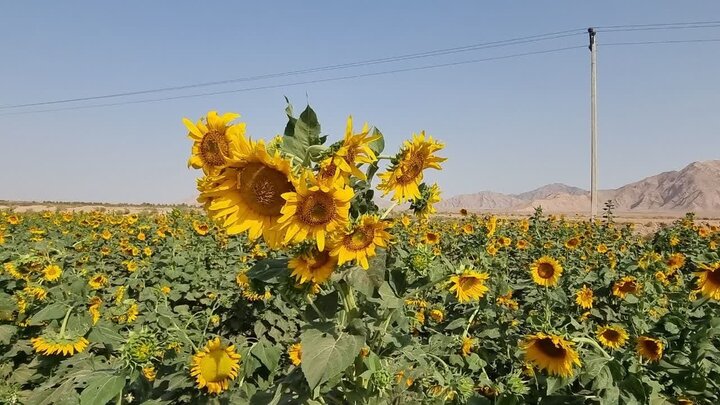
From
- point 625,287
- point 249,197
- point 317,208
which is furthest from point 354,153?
point 625,287

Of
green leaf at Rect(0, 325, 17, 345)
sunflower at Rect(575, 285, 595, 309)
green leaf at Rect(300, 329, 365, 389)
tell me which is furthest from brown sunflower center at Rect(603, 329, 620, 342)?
green leaf at Rect(0, 325, 17, 345)

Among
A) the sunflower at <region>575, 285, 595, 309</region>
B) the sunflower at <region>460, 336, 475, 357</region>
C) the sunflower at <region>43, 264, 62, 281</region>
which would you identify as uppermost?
the sunflower at <region>43, 264, 62, 281</region>

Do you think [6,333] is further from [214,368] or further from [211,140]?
[211,140]

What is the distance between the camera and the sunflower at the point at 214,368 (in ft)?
7.45

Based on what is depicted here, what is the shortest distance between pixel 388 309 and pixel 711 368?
210cm

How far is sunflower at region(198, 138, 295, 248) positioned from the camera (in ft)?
4.87

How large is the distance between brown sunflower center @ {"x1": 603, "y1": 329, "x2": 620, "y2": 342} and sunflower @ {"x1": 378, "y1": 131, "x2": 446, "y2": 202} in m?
1.96

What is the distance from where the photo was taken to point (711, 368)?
2729 mm

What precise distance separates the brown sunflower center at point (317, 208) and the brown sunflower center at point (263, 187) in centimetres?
8

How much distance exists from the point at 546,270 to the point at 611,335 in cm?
121

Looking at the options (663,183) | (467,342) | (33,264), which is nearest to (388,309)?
(467,342)

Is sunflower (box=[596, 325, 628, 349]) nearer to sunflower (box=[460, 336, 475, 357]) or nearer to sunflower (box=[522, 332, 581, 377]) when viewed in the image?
sunflower (box=[522, 332, 581, 377])

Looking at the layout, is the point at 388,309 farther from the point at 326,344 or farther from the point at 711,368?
the point at 711,368

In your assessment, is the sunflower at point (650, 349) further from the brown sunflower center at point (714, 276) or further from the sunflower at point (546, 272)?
the sunflower at point (546, 272)
